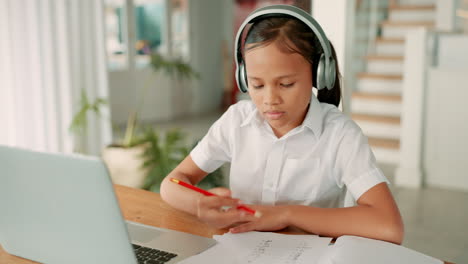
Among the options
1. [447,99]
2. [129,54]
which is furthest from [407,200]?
[129,54]

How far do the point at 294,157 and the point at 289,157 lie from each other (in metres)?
0.01

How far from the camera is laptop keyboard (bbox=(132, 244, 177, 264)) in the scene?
3.35 feet

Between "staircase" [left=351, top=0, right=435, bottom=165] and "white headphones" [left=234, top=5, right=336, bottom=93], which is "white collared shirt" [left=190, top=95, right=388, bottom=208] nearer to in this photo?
"white headphones" [left=234, top=5, right=336, bottom=93]

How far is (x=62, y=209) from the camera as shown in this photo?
85 centimetres

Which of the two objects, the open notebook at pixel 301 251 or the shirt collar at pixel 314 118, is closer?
the open notebook at pixel 301 251

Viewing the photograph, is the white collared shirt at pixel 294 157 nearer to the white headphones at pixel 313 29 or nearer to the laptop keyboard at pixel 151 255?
the white headphones at pixel 313 29

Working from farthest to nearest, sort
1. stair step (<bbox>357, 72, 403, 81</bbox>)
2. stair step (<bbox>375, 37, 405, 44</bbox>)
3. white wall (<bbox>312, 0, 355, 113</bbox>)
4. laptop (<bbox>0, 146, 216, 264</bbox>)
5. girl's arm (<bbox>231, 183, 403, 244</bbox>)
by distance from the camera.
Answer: stair step (<bbox>375, 37, 405, 44</bbox>) < stair step (<bbox>357, 72, 403, 81</bbox>) < white wall (<bbox>312, 0, 355, 113</bbox>) < girl's arm (<bbox>231, 183, 403, 244</bbox>) < laptop (<bbox>0, 146, 216, 264</bbox>)

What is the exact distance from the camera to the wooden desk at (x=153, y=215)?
3.90 ft

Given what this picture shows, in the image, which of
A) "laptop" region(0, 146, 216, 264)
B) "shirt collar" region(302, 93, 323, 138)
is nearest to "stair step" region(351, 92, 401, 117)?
"shirt collar" region(302, 93, 323, 138)

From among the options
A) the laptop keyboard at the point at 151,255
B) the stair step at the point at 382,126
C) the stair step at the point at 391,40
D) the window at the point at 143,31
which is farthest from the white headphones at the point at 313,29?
the window at the point at 143,31

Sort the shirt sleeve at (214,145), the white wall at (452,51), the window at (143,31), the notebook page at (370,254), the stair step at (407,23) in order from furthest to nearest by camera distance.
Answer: the window at (143,31), the stair step at (407,23), the white wall at (452,51), the shirt sleeve at (214,145), the notebook page at (370,254)

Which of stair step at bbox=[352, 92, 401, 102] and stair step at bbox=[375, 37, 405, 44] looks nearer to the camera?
stair step at bbox=[352, 92, 401, 102]

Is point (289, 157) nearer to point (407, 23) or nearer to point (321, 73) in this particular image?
point (321, 73)

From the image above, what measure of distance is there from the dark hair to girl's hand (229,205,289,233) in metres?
0.37
